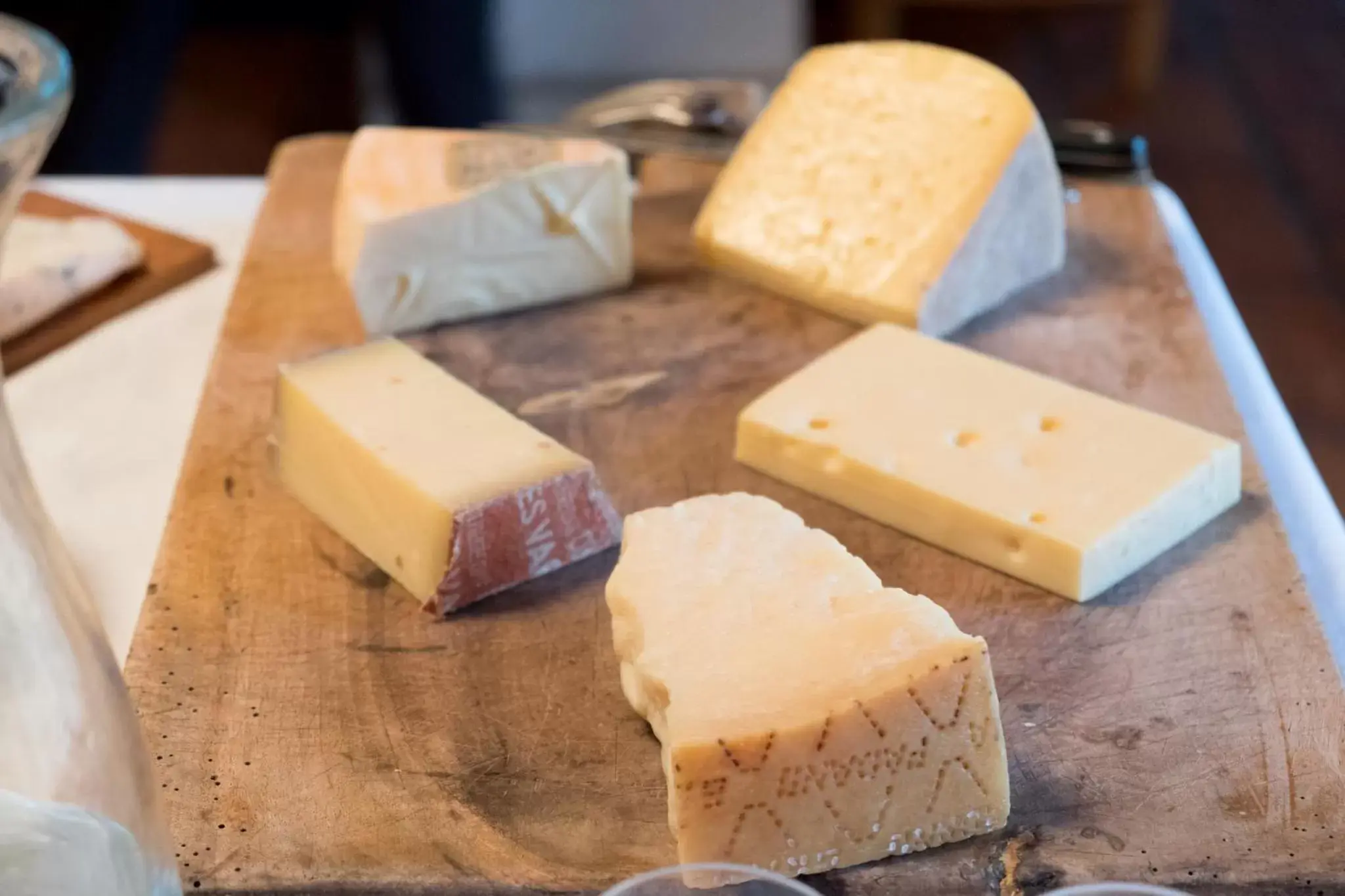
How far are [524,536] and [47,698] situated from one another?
0.50 meters

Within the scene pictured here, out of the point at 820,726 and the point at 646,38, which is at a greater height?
the point at 820,726

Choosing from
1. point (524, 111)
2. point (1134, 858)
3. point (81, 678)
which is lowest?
point (524, 111)

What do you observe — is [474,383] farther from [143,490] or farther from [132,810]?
[132,810]

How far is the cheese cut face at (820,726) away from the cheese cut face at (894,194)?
0.59 meters

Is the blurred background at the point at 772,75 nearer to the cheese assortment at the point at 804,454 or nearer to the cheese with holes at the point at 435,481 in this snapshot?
the cheese assortment at the point at 804,454

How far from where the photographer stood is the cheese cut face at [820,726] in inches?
30.9

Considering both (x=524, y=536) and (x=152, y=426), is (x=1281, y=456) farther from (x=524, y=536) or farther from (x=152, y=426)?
(x=152, y=426)

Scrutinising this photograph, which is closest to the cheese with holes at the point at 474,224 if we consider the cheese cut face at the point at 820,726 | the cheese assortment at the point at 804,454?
the cheese assortment at the point at 804,454

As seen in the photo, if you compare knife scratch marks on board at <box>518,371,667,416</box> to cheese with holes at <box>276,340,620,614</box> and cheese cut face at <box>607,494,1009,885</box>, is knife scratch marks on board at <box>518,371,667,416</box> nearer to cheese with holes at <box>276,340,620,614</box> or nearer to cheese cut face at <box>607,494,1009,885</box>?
cheese with holes at <box>276,340,620,614</box>

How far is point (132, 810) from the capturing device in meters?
0.63

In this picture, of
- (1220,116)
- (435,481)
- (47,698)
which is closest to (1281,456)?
(435,481)

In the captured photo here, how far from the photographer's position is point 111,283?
60.7 inches

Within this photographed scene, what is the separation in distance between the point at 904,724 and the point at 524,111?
3337mm

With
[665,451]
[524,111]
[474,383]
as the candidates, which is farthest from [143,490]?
[524,111]
